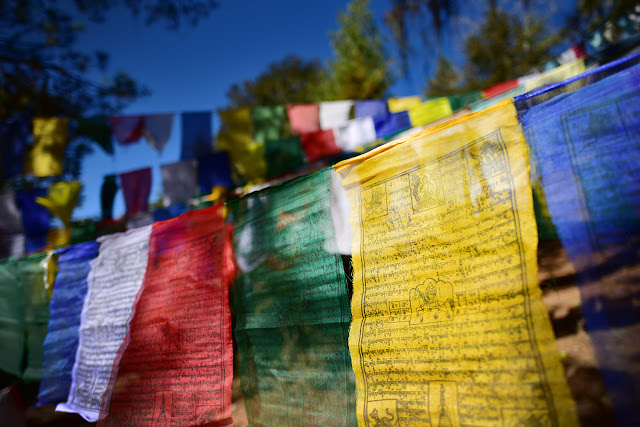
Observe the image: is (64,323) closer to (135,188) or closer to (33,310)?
(33,310)

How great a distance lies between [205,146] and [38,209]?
2.64m

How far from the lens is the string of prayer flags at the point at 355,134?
454 cm

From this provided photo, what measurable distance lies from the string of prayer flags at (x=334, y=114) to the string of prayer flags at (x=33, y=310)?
399 centimetres

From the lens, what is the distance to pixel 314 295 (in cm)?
146

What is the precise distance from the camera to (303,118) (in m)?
5.27

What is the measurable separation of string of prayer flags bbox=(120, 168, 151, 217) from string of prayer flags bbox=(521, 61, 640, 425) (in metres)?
5.39

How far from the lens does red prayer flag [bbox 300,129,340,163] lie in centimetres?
479

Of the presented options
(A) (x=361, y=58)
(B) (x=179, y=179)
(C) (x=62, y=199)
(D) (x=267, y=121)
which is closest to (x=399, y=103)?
(D) (x=267, y=121)

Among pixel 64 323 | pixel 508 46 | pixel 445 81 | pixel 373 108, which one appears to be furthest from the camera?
pixel 445 81

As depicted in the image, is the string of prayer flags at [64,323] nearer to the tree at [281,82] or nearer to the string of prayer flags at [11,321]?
the string of prayer flags at [11,321]

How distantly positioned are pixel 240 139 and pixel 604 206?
4.84 metres

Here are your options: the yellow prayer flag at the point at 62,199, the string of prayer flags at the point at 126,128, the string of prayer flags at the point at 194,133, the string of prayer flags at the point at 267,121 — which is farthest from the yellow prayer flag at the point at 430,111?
the yellow prayer flag at the point at 62,199

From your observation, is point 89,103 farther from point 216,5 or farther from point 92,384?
point 92,384

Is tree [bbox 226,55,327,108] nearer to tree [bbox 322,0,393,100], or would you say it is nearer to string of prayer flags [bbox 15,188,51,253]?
tree [bbox 322,0,393,100]
